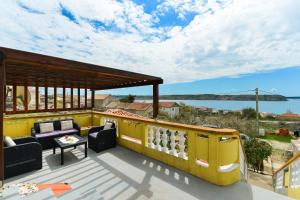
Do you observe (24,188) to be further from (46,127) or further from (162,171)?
(46,127)

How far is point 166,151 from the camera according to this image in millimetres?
3588

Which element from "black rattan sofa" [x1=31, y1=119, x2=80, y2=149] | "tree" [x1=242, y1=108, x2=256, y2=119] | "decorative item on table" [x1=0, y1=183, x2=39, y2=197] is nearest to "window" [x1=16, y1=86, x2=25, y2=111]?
"black rattan sofa" [x1=31, y1=119, x2=80, y2=149]

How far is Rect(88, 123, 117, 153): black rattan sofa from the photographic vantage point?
174 inches

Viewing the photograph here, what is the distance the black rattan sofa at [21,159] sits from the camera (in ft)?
9.59

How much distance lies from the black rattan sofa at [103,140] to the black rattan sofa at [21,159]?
4.56 ft

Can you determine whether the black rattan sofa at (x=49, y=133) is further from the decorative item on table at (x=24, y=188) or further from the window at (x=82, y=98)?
the window at (x=82, y=98)

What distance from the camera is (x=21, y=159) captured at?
3092 millimetres

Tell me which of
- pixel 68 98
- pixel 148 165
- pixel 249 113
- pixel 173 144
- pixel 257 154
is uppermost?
pixel 68 98

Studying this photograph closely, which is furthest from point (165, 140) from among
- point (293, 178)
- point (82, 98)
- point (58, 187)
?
point (82, 98)

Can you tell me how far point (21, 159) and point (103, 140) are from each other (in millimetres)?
1893

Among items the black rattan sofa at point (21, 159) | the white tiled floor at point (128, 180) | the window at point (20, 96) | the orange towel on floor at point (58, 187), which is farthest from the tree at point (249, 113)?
the black rattan sofa at point (21, 159)

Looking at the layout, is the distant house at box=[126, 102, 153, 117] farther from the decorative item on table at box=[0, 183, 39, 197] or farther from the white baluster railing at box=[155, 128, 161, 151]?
the decorative item on table at box=[0, 183, 39, 197]

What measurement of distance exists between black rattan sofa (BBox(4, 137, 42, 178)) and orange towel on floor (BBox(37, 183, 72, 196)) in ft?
2.55

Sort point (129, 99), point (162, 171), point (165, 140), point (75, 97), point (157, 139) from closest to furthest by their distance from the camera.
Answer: point (162, 171) < point (165, 140) < point (157, 139) < point (75, 97) < point (129, 99)
